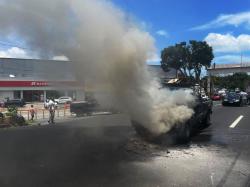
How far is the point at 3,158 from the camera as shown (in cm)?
1053

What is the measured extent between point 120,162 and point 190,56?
4861 centimetres

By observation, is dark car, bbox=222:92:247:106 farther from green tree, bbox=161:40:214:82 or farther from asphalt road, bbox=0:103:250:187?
asphalt road, bbox=0:103:250:187

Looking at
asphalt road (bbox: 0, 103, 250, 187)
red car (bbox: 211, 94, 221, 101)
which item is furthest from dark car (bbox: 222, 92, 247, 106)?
asphalt road (bbox: 0, 103, 250, 187)

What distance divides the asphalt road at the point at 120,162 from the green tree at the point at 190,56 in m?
39.0

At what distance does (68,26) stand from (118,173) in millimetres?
4713

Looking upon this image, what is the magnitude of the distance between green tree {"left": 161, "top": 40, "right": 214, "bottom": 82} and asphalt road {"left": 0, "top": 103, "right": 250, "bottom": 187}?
3895cm

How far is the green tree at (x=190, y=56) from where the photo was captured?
2148 inches

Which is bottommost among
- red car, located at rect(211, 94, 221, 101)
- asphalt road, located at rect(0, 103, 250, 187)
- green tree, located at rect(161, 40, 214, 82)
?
red car, located at rect(211, 94, 221, 101)

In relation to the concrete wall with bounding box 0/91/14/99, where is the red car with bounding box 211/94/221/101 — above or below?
below

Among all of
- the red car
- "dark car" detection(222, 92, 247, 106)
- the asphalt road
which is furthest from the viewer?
the red car

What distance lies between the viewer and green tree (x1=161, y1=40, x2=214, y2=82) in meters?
54.6

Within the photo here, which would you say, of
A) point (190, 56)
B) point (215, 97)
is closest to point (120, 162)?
point (190, 56)

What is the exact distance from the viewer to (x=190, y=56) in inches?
2251

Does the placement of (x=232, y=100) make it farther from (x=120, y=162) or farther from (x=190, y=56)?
(x=120, y=162)
